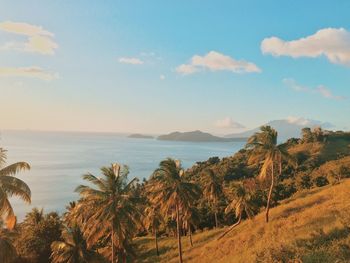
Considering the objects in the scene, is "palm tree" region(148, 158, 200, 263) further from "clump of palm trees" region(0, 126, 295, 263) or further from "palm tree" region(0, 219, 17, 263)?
"palm tree" region(0, 219, 17, 263)

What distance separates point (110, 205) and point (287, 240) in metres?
15.5

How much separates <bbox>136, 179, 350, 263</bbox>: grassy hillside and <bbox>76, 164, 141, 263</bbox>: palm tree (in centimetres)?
1036

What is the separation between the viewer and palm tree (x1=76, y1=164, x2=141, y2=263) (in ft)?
99.9

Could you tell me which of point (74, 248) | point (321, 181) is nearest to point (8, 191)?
point (74, 248)

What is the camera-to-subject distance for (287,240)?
24141 mm

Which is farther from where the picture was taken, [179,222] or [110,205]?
→ [179,222]

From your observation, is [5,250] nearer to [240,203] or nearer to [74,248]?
[74,248]

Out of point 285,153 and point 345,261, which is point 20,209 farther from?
point 345,261

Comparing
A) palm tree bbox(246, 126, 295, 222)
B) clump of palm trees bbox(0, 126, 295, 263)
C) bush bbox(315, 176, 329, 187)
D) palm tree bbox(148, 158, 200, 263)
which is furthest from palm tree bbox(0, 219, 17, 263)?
bush bbox(315, 176, 329, 187)

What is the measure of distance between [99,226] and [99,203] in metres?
2.14

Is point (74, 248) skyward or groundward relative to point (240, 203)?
groundward

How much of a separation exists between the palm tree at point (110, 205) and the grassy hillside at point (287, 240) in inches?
408

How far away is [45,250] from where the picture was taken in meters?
55.0

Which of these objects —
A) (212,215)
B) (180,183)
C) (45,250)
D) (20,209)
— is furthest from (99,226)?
(20,209)
